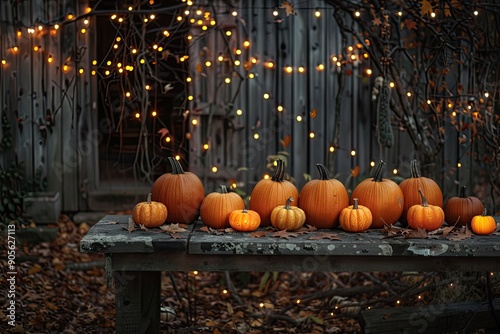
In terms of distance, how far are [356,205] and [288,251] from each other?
53cm

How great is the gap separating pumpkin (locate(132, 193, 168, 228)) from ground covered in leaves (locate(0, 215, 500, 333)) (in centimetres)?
124

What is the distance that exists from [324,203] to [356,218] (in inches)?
8.3

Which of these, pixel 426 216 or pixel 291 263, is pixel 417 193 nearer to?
pixel 426 216

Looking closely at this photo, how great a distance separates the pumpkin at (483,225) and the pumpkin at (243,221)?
122cm

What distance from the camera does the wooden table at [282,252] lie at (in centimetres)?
374

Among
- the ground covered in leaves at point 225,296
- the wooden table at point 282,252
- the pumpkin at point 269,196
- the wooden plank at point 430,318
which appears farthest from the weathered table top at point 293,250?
the ground covered in leaves at point 225,296

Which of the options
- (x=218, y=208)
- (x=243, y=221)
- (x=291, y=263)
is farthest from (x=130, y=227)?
(x=291, y=263)

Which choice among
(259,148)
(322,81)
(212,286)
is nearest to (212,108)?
(259,148)

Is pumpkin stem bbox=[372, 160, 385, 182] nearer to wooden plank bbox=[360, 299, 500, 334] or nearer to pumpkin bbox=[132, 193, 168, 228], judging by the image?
wooden plank bbox=[360, 299, 500, 334]

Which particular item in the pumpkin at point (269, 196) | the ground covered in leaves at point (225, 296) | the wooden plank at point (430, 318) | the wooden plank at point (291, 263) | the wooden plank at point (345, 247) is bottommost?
the ground covered in leaves at point (225, 296)

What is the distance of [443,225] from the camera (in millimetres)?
4227

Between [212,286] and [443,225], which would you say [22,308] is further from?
[443,225]

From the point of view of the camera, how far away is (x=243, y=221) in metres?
4.00

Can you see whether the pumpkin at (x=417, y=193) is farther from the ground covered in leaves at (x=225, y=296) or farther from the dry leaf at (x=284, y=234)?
the ground covered in leaves at (x=225, y=296)
